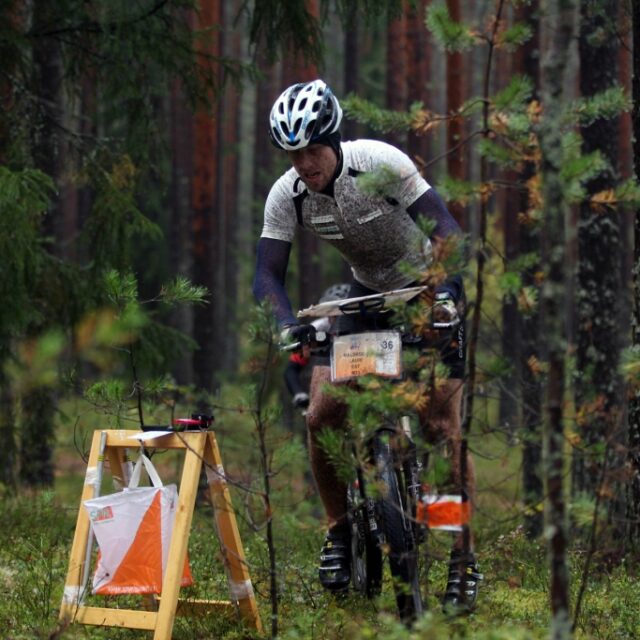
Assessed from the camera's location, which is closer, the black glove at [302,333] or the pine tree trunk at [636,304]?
the black glove at [302,333]

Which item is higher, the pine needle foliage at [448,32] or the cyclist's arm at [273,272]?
the pine needle foliage at [448,32]

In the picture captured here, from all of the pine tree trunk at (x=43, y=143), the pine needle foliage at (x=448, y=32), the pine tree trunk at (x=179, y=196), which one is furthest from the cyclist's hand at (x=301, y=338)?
the pine tree trunk at (x=179, y=196)

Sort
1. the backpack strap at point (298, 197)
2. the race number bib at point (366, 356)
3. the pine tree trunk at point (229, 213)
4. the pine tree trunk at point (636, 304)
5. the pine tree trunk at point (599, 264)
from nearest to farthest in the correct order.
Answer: the race number bib at point (366, 356) < the backpack strap at point (298, 197) < the pine tree trunk at point (636, 304) < the pine tree trunk at point (599, 264) < the pine tree trunk at point (229, 213)

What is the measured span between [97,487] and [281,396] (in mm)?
21015

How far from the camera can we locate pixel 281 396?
85.5 feet

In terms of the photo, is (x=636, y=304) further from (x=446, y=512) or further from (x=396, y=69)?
(x=396, y=69)

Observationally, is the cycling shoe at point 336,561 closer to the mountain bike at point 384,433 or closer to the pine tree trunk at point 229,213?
the mountain bike at point 384,433

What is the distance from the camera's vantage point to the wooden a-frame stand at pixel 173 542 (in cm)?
473

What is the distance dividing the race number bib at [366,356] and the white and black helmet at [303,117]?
93 centimetres

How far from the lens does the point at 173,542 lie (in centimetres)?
475

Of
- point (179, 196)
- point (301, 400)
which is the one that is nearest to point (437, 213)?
point (301, 400)

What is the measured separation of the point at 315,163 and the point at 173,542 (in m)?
1.90

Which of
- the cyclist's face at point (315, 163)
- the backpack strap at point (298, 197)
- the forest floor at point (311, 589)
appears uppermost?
the cyclist's face at point (315, 163)

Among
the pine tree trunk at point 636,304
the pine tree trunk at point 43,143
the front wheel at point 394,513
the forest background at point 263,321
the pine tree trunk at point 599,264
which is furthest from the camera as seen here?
the pine tree trunk at point 43,143
